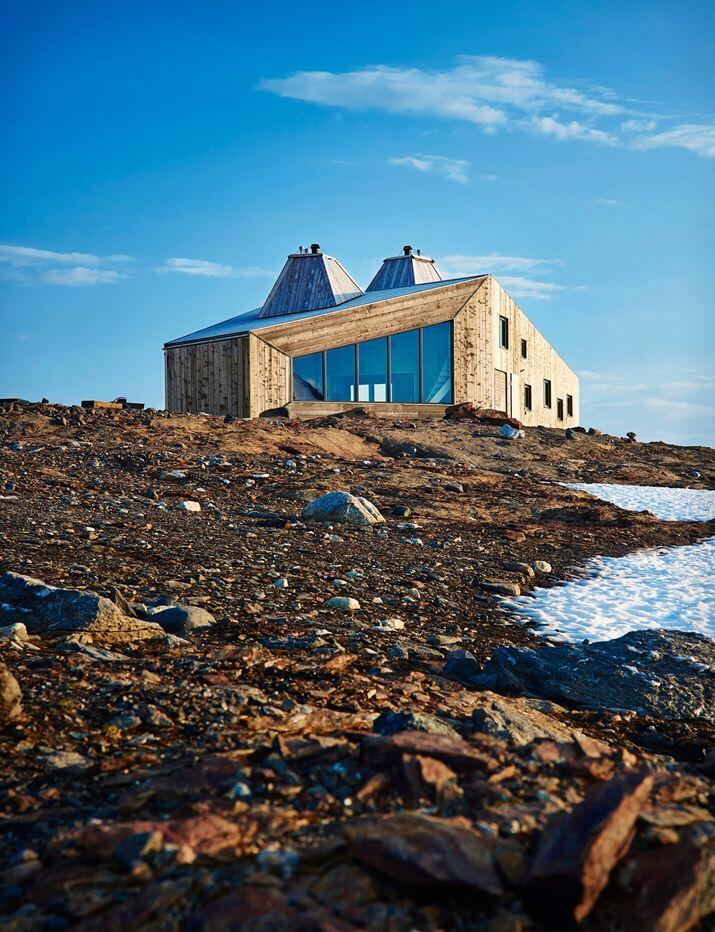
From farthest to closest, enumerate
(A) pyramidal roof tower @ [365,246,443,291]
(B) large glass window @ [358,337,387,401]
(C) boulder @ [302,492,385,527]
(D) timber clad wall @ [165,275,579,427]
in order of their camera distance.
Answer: (A) pyramidal roof tower @ [365,246,443,291]
(B) large glass window @ [358,337,387,401]
(D) timber clad wall @ [165,275,579,427]
(C) boulder @ [302,492,385,527]

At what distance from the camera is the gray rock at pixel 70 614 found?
4.52 metres

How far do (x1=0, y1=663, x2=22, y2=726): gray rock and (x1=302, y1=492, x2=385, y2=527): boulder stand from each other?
20.7ft

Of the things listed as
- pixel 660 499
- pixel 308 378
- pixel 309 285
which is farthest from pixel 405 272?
pixel 660 499

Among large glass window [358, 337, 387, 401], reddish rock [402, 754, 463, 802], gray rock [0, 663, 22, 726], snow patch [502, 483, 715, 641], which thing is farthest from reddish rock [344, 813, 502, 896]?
large glass window [358, 337, 387, 401]

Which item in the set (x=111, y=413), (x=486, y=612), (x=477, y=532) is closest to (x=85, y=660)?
(x=486, y=612)

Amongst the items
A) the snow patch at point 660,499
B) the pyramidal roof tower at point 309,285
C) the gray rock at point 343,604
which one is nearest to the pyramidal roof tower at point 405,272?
the pyramidal roof tower at point 309,285

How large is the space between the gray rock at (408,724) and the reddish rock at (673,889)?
1086 mm

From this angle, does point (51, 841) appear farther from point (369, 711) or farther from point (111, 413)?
point (111, 413)

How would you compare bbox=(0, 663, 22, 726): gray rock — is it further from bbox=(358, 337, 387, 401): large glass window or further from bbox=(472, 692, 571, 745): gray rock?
bbox=(358, 337, 387, 401): large glass window

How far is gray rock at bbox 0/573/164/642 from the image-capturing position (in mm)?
4520

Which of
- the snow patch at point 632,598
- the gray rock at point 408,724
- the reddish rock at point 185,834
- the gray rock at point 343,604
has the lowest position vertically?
the snow patch at point 632,598

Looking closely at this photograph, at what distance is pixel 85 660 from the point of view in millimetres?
3965

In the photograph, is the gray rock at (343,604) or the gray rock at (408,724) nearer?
the gray rock at (408,724)

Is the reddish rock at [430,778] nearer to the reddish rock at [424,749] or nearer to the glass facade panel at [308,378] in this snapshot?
the reddish rock at [424,749]
